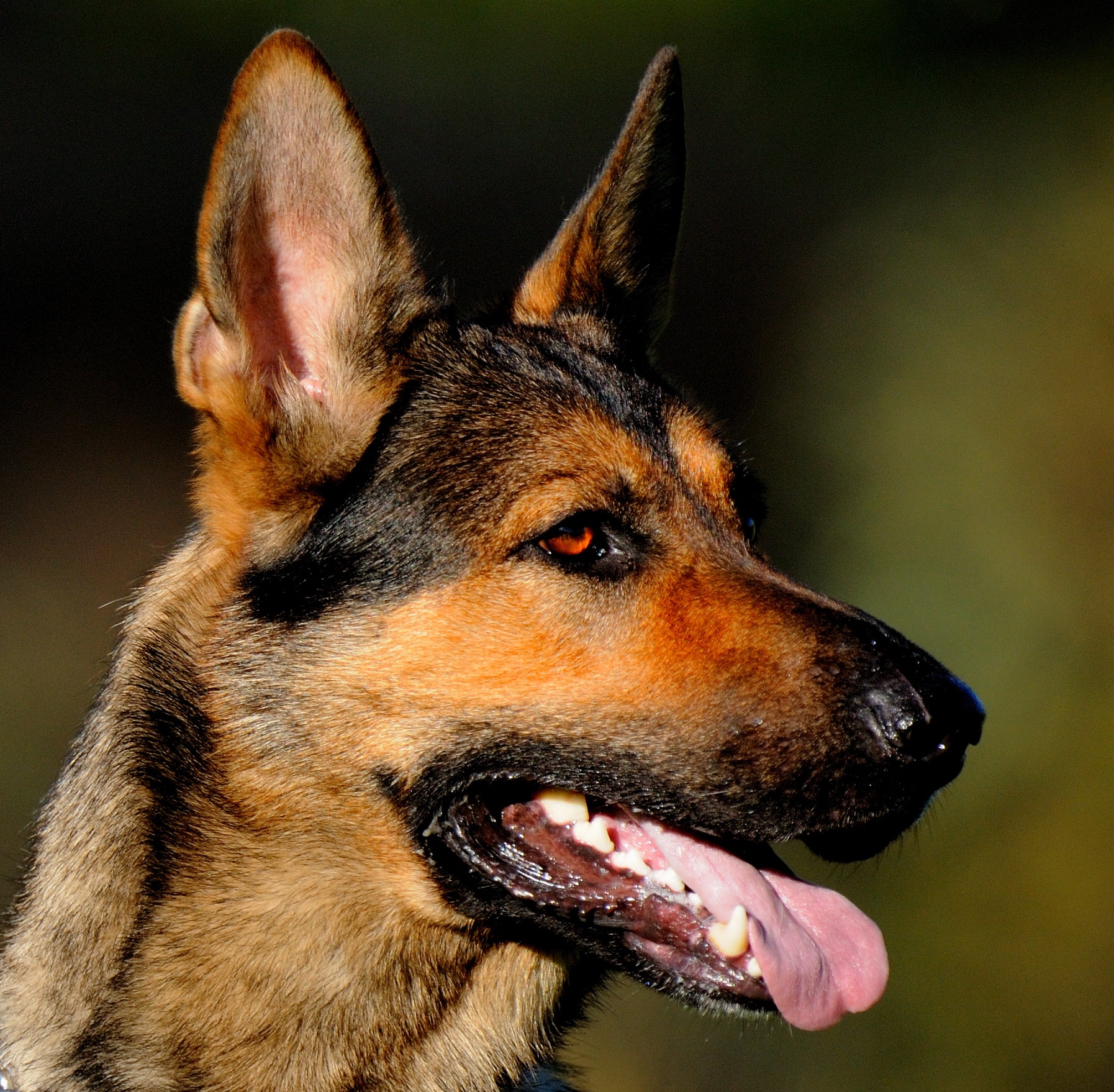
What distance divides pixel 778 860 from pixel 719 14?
8465mm

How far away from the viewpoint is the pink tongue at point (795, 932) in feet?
8.37

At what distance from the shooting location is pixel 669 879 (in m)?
2.68

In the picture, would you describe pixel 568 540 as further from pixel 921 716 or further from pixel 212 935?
pixel 212 935

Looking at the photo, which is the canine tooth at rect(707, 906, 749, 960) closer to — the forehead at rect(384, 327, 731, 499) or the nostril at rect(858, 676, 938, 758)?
the nostril at rect(858, 676, 938, 758)

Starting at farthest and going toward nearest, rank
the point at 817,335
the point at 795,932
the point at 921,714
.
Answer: the point at 817,335, the point at 795,932, the point at 921,714

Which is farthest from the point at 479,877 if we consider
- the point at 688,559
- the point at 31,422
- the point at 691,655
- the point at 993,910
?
the point at 31,422

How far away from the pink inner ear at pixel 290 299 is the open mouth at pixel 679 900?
105 centimetres

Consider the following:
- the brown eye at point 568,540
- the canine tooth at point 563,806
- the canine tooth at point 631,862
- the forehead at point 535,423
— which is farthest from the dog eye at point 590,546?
the canine tooth at point 631,862

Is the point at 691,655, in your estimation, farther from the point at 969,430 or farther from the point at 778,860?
the point at 969,430

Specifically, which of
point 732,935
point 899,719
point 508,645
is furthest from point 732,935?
point 508,645

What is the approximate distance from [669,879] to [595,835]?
180 mm

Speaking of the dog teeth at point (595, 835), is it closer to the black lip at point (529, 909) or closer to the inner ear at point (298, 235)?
the black lip at point (529, 909)

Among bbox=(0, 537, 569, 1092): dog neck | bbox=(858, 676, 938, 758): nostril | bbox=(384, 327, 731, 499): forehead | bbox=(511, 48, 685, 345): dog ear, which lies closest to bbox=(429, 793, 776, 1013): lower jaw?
bbox=(0, 537, 569, 1092): dog neck

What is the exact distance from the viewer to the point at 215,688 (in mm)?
2770
